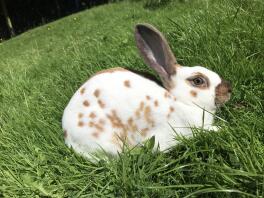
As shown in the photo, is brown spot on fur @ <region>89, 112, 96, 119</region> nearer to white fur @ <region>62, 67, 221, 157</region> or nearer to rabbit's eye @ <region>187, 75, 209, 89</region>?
white fur @ <region>62, 67, 221, 157</region>

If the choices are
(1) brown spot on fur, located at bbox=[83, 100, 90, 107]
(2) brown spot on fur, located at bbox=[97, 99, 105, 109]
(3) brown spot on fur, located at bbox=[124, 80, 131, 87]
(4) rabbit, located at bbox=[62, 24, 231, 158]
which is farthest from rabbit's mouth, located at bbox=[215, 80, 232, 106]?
(1) brown spot on fur, located at bbox=[83, 100, 90, 107]

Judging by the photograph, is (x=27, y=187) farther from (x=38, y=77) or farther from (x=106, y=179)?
(x=38, y=77)

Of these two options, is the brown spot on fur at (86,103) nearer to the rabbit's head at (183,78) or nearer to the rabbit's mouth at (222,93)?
the rabbit's head at (183,78)

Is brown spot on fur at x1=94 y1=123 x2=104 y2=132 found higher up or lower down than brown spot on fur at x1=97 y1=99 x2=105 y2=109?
lower down

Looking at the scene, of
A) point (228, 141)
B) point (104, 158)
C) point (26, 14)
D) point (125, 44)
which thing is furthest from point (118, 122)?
point (26, 14)

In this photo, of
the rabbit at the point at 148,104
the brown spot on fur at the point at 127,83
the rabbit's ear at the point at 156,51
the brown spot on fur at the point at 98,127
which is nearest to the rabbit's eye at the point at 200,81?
the rabbit at the point at 148,104
